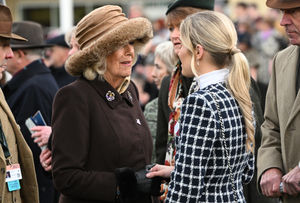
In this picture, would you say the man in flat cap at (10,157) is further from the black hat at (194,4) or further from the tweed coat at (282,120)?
the tweed coat at (282,120)

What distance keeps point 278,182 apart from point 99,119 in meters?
1.33

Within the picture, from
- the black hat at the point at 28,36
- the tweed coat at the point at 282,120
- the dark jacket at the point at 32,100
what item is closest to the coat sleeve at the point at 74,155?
the tweed coat at the point at 282,120

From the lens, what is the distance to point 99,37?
13.7 feet

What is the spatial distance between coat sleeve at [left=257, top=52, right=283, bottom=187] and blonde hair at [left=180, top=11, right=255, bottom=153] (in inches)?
17.2

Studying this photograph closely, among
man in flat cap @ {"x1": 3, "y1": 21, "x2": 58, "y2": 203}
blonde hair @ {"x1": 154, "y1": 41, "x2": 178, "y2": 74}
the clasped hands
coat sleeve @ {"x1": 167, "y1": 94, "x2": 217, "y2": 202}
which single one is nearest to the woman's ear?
coat sleeve @ {"x1": 167, "y1": 94, "x2": 217, "y2": 202}

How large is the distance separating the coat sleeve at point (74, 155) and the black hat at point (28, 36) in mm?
2740

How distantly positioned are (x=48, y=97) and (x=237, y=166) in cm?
297

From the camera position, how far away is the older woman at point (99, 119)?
156 inches

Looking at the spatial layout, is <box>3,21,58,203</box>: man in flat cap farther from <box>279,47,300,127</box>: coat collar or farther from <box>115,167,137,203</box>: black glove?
<box>279,47,300,127</box>: coat collar

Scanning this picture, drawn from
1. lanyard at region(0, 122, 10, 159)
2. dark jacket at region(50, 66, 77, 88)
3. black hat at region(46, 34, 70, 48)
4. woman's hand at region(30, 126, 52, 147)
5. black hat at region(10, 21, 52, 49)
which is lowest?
dark jacket at region(50, 66, 77, 88)

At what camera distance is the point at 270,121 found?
445 centimetres

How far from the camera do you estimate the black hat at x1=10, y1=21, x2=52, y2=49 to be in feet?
21.6

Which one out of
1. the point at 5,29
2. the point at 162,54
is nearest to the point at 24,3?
the point at 162,54

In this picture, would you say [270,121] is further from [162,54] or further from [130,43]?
[162,54]
